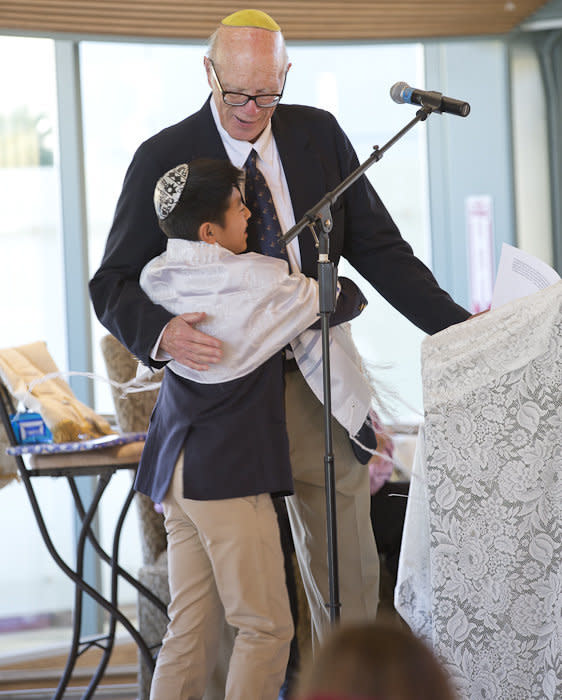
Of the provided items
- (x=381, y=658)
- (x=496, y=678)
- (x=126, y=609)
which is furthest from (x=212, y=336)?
(x=126, y=609)

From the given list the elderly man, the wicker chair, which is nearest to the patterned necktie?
the elderly man

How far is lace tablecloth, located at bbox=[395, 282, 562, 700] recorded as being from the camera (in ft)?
5.28

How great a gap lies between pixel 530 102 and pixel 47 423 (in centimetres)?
316

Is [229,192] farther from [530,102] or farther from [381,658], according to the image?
[530,102]

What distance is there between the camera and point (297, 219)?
78.0 inches

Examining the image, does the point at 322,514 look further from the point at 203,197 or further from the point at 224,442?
the point at 203,197

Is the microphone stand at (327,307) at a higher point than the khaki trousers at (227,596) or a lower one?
higher

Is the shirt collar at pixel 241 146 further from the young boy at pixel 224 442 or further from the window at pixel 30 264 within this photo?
the window at pixel 30 264

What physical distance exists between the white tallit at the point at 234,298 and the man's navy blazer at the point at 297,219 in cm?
6

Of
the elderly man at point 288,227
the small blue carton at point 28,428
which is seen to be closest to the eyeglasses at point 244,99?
the elderly man at point 288,227

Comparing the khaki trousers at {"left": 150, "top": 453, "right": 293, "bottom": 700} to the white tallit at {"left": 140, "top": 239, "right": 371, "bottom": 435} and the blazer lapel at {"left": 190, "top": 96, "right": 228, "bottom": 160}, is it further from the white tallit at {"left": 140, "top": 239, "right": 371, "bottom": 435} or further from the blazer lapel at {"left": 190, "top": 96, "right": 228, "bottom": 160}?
the blazer lapel at {"left": 190, "top": 96, "right": 228, "bottom": 160}

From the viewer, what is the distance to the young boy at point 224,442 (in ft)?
5.84

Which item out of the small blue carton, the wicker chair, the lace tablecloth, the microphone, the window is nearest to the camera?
the lace tablecloth

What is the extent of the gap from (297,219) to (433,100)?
1.20 ft
